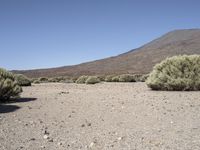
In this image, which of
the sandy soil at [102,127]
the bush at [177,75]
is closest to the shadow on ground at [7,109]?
the sandy soil at [102,127]

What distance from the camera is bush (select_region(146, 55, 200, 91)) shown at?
16.7 metres

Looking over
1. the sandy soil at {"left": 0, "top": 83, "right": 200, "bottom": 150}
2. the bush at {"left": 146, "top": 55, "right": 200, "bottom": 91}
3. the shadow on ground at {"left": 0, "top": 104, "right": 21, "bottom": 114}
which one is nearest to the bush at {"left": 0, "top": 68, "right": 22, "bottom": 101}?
the shadow on ground at {"left": 0, "top": 104, "right": 21, "bottom": 114}

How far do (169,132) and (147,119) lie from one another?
5.35 feet

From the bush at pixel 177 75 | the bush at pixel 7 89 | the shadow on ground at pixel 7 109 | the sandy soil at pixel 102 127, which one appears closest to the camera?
the sandy soil at pixel 102 127

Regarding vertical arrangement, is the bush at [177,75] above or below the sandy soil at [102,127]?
above

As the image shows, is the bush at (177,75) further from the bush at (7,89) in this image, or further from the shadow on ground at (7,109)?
the shadow on ground at (7,109)

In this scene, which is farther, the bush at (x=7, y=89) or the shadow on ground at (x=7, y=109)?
the bush at (x=7, y=89)

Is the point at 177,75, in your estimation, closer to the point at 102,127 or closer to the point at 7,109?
the point at 7,109

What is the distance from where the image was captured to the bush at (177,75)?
1667cm

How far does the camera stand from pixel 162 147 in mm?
5426

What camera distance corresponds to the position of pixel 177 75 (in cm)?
1725

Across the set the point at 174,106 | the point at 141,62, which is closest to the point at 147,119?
the point at 174,106

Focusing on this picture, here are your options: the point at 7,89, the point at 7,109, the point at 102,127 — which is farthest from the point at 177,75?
the point at 102,127

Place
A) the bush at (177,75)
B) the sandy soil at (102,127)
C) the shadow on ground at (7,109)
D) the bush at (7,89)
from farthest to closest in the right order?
the bush at (177,75), the bush at (7,89), the shadow on ground at (7,109), the sandy soil at (102,127)
